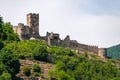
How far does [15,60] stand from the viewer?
106 m

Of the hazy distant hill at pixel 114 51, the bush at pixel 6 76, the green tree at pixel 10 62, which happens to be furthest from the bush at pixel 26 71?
the hazy distant hill at pixel 114 51

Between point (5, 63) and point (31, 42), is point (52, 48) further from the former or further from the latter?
point (5, 63)

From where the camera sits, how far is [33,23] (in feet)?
478

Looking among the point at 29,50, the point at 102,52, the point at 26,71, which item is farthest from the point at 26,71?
the point at 102,52

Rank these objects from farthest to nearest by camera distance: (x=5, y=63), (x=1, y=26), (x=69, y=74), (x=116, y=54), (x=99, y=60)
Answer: (x=116, y=54), (x=99, y=60), (x=1, y=26), (x=69, y=74), (x=5, y=63)

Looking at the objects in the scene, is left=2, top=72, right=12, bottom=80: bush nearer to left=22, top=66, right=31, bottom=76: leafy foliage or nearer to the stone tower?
left=22, top=66, right=31, bottom=76: leafy foliage

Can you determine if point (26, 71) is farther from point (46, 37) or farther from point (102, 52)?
point (102, 52)

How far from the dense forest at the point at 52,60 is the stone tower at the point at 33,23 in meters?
5.48

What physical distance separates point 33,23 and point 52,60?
74.6ft

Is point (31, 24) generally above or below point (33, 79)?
above

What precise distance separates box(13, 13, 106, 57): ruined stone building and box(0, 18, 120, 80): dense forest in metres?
3.78

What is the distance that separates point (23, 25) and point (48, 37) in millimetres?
4090

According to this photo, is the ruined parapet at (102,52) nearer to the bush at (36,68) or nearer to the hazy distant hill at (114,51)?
the hazy distant hill at (114,51)

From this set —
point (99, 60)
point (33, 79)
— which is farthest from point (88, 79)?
point (99, 60)
